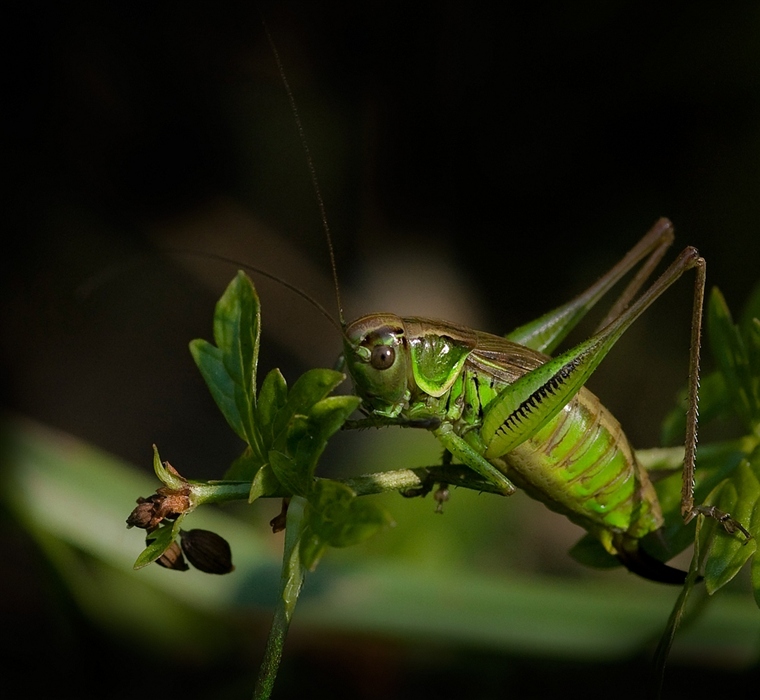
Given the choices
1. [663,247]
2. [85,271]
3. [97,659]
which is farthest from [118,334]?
[663,247]

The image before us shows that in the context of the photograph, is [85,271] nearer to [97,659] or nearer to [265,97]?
[265,97]

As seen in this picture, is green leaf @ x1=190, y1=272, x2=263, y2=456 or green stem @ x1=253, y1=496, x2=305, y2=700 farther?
green leaf @ x1=190, y1=272, x2=263, y2=456

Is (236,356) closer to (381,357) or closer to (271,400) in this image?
(271,400)

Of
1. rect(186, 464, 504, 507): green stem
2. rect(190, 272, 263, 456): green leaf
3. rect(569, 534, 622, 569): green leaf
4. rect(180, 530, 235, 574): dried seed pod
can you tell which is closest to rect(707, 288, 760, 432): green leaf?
rect(569, 534, 622, 569): green leaf

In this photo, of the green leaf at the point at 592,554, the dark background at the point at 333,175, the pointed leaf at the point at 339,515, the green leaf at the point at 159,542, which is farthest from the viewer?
the dark background at the point at 333,175

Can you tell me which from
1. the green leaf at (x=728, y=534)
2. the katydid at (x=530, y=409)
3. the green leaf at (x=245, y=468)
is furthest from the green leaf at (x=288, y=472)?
the green leaf at (x=728, y=534)

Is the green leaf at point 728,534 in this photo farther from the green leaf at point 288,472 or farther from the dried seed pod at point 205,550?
the dried seed pod at point 205,550

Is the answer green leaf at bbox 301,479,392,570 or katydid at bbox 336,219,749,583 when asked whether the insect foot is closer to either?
katydid at bbox 336,219,749,583
